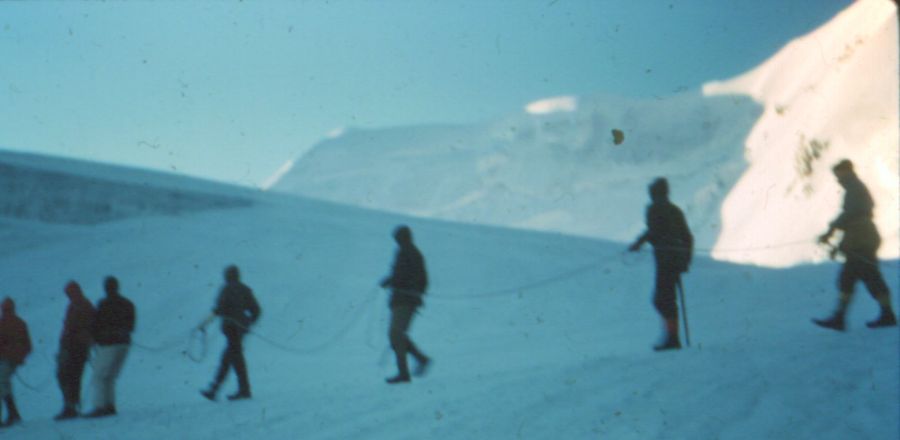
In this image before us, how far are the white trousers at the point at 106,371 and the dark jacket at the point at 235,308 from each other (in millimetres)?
911

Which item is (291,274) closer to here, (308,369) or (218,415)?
(308,369)

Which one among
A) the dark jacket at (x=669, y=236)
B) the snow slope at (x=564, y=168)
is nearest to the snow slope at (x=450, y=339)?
the dark jacket at (x=669, y=236)

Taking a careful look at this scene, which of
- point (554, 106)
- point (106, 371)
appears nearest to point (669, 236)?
point (106, 371)

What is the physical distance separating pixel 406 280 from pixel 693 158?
275 feet

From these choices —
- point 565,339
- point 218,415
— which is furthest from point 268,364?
point 218,415

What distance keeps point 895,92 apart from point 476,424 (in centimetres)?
3410

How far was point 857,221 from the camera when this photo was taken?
7980 millimetres

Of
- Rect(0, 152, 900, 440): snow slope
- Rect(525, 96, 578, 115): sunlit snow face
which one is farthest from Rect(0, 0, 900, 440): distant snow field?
Rect(525, 96, 578, 115): sunlit snow face

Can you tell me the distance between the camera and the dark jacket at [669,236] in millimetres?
7406

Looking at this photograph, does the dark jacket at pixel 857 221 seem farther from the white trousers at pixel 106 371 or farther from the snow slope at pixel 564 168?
the snow slope at pixel 564 168

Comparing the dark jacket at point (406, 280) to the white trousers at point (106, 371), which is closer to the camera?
the white trousers at point (106, 371)

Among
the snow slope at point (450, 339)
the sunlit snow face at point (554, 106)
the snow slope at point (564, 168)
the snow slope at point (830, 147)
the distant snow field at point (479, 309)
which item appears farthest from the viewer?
the sunlit snow face at point (554, 106)

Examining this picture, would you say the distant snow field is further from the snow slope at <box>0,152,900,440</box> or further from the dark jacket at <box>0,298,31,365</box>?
the dark jacket at <box>0,298,31,365</box>

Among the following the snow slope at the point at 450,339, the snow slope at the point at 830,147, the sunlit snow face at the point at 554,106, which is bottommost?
the snow slope at the point at 450,339
